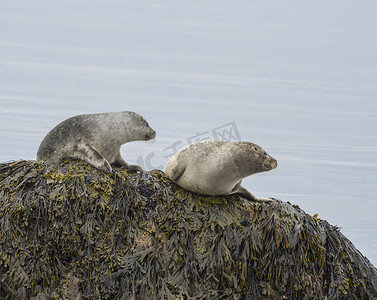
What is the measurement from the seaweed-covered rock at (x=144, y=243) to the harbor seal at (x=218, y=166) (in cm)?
15

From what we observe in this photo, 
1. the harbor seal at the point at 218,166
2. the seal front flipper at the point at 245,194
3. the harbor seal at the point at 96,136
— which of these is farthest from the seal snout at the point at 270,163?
the harbor seal at the point at 96,136

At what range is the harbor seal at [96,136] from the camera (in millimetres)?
7129

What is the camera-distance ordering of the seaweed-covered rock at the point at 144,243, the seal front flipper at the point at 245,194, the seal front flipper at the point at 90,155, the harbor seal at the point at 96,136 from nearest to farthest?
the seaweed-covered rock at the point at 144,243
the seal front flipper at the point at 90,155
the harbor seal at the point at 96,136
the seal front flipper at the point at 245,194

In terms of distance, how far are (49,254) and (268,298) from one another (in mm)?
2216

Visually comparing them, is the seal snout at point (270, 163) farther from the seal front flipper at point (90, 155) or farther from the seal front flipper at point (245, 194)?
the seal front flipper at point (90, 155)

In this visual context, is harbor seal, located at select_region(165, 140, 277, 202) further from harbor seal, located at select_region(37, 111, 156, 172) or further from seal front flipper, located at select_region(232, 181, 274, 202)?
harbor seal, located at select_region(37, 111, 156, 172)

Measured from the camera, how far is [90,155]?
23.0 ft

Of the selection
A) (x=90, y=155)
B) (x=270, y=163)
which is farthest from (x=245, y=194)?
(x=90, y=155)

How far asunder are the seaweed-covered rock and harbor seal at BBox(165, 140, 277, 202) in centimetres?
15

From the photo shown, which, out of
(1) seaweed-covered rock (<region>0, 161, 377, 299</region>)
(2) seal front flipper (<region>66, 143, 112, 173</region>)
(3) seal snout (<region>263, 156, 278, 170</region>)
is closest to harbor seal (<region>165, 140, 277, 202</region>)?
(3) seal snout (<region>263, 156, 278, 170</region>)

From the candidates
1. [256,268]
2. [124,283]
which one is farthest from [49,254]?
[256,268]

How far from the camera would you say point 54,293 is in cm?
645

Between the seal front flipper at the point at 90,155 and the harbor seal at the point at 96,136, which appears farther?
the harbor seal at the point at 96,136

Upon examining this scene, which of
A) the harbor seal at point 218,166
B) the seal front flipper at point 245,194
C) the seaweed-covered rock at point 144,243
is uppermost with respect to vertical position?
the harbor seal at point 218,166
